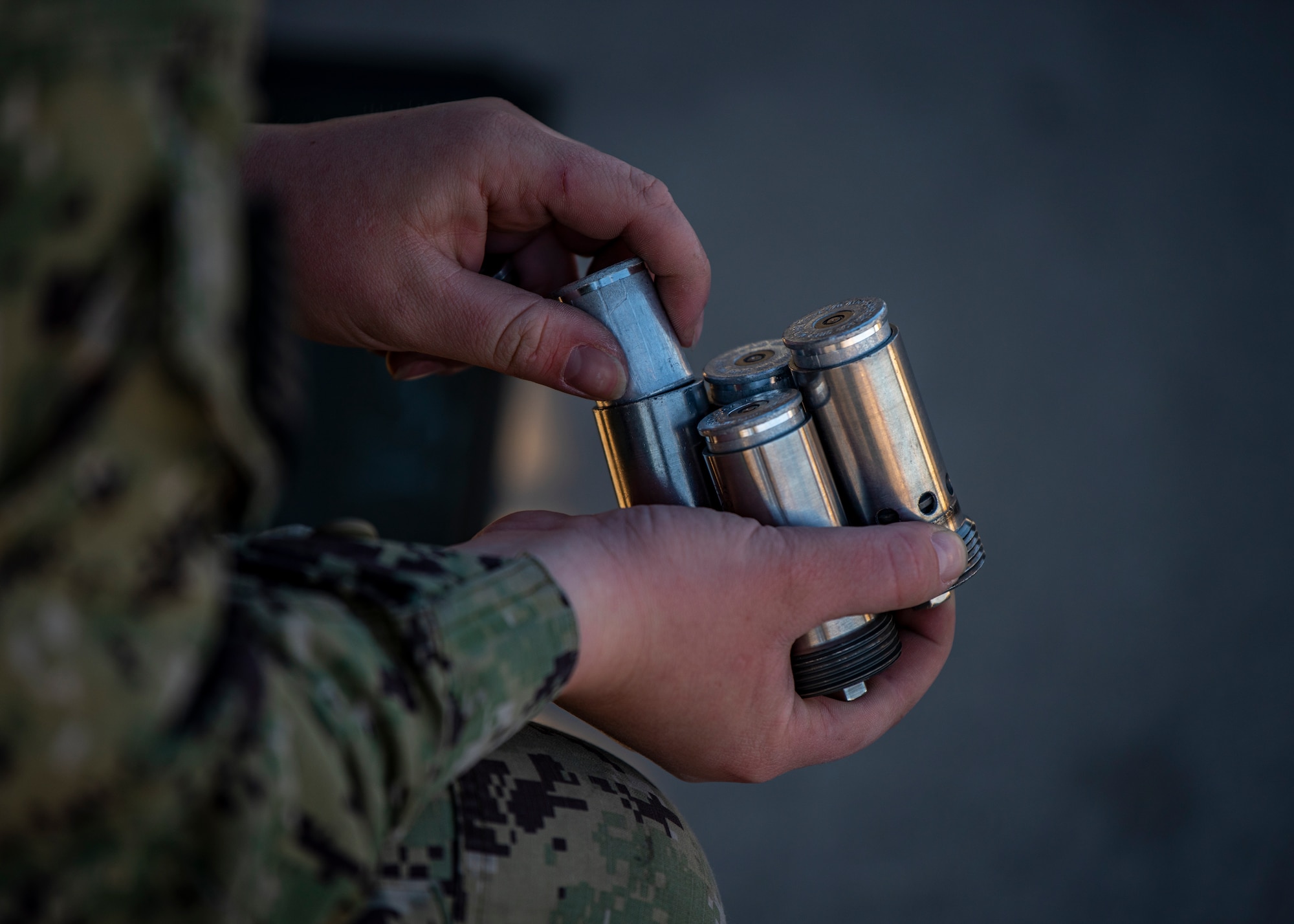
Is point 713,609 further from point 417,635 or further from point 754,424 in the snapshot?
point 417,635

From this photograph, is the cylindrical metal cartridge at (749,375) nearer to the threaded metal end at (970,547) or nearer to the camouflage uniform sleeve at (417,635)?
the threaded metal end at (970,547)

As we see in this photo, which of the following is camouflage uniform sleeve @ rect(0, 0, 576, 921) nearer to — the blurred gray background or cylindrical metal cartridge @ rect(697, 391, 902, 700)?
cylindrical metal cartridge @ rect(697, 391, 902, 700)

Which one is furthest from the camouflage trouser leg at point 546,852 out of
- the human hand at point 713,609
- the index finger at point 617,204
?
the index finger at point 617,204

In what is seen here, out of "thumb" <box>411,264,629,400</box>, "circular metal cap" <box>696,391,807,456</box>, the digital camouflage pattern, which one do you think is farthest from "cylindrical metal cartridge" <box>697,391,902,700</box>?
the digital camouflage pattern

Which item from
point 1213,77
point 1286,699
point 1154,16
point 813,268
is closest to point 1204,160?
point 1213,77

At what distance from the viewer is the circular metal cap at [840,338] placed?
0.75 m

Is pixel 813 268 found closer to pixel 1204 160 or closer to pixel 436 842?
pixel 1204 160

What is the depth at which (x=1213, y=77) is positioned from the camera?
2.04 metres

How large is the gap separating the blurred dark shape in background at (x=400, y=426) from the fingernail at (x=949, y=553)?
1418 millimetres

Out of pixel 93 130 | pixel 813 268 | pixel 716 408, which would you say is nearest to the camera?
pixel 93 130

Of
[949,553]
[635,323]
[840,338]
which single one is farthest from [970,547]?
[635,323]

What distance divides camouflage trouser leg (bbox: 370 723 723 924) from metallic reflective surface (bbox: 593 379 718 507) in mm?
212

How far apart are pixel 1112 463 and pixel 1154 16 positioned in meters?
0.90

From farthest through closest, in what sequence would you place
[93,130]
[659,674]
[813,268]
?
1. [813,268]
2. [659,674]
3. [93,130]
